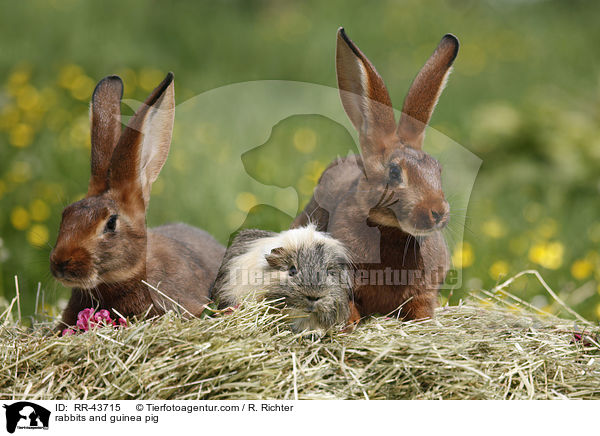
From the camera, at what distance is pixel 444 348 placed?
302cm

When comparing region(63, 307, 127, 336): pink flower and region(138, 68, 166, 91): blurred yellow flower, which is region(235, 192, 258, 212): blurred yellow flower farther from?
region(63, 307, 127, 336): pink flower

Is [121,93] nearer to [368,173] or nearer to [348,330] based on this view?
[368,173]

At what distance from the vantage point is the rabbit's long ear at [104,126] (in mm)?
3137

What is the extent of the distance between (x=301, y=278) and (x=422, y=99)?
0.98 metres

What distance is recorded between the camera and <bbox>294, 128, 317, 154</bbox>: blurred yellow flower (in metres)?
4.11

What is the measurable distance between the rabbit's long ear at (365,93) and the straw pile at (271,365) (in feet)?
2.85

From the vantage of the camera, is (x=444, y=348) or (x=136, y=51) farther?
(x=136, y=51)

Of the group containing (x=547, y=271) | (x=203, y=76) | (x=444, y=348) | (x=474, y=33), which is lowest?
(x=444, y=348)

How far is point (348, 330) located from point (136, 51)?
5996 millimetres
